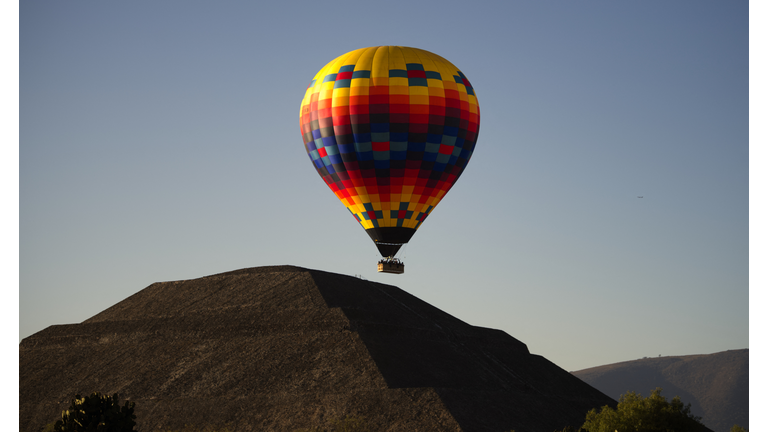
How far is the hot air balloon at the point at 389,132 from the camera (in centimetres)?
4994

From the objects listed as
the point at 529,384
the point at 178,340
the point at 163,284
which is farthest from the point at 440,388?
the point at 163,284

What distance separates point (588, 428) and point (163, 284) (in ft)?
173

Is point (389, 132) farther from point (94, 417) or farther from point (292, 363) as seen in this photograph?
point (94, 417)

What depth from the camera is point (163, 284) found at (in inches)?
3219

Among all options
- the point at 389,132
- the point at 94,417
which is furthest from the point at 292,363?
the point at 94,417

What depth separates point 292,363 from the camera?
5450cm

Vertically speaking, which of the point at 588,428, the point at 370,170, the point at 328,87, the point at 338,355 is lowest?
the point at 588,428

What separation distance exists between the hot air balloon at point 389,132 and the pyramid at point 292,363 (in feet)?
29.1

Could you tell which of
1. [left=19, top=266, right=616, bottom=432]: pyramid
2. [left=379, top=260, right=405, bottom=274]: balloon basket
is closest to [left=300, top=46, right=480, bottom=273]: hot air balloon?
[left=379, top=260, right=405, bottom=274]: balloon basket

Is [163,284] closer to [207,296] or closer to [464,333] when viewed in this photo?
[207,296]

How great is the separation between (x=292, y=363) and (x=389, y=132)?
59.0 feet

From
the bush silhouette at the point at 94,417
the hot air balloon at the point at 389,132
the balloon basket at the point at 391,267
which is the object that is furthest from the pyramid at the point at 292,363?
the bush silhouette at the point at 94,417

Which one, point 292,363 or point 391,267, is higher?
point 391,267

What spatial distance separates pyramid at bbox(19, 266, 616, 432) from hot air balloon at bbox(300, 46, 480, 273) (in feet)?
29.1
